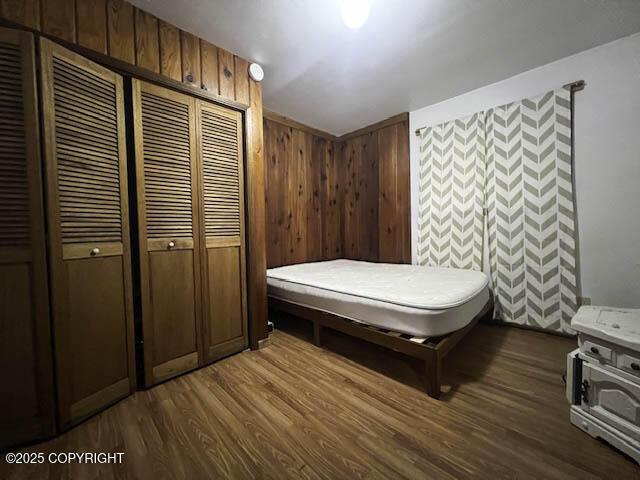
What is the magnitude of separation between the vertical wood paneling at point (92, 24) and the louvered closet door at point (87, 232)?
0.12 m

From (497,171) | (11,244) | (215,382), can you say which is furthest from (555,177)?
(11,244)

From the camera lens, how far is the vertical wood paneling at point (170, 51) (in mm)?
1614

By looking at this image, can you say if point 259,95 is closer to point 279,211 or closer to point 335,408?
point 279,211

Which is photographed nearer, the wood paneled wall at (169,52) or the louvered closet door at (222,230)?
the wood paneled wall at (169,52)

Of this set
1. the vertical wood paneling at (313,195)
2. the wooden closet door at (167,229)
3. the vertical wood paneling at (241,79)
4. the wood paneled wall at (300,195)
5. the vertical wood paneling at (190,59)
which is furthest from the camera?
the vertical wood paneling at (313,195)

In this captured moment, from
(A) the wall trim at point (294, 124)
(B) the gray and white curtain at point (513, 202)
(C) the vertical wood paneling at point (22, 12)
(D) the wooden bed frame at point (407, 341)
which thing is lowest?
(D) the wooden bed frame at point (407, 341)

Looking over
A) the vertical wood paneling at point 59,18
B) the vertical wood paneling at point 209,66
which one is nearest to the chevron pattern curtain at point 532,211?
the vertical wood paneling at point 209,66

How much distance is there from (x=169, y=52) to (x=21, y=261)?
152 cm

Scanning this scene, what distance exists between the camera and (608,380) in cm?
110

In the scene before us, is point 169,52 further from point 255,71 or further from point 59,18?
point 255,71

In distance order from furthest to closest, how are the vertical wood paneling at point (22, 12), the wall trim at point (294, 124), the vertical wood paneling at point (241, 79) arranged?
the wall trim at point (294, 124) → the vertical wood paneling at point (241, 79) → the vertical wood paneling at point (22, 12)

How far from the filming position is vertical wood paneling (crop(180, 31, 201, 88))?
1712 millimetres

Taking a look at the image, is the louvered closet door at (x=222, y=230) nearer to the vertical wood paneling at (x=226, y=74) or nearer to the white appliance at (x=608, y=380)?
the vertical wood paneling at (x=226, y=74)

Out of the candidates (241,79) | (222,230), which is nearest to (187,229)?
(222,230)
